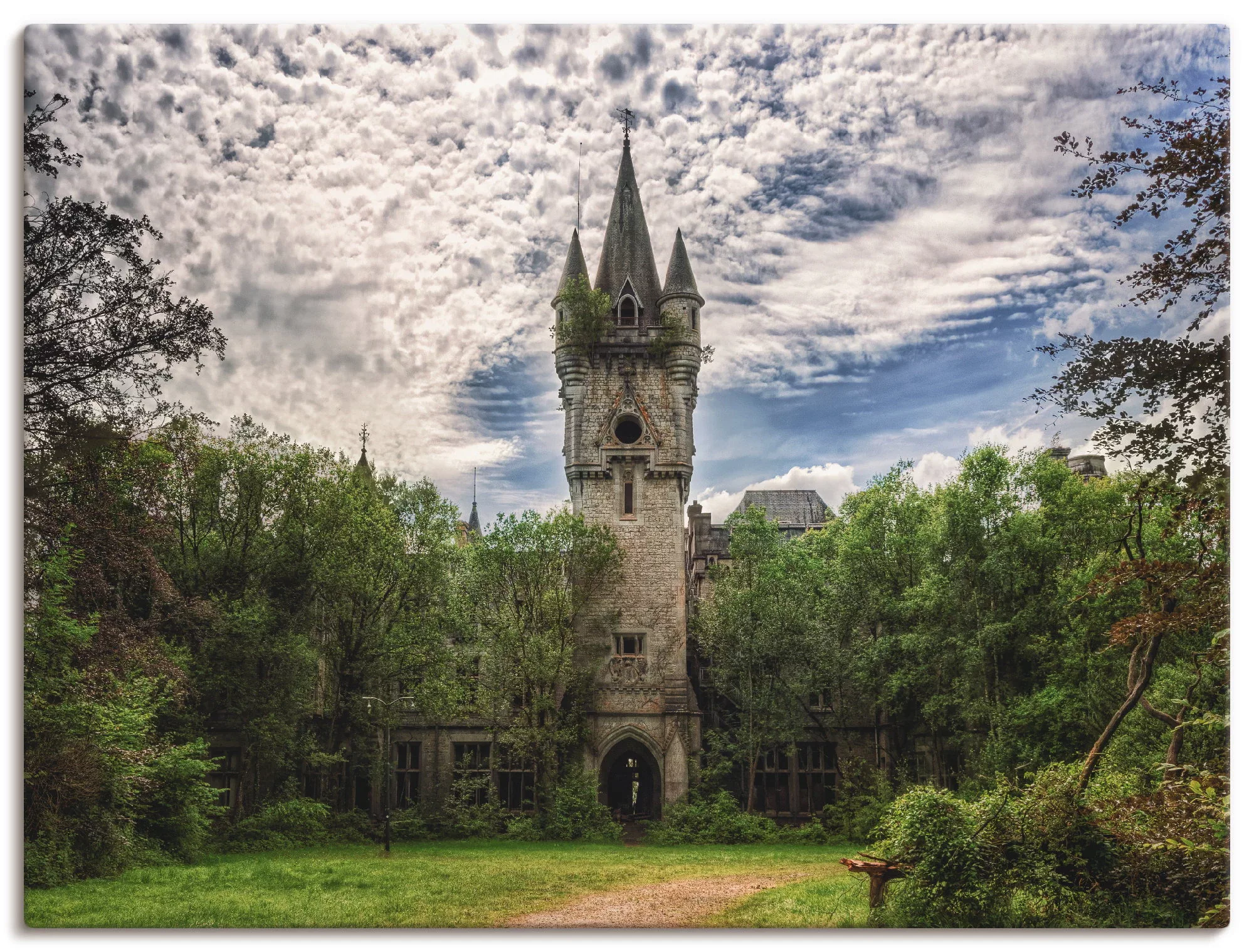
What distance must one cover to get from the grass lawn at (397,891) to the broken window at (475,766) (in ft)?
24.4

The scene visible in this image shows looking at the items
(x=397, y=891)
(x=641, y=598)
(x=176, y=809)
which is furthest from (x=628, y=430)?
(x=397, y=891)

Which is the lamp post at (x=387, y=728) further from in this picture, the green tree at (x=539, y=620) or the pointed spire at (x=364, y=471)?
the pointed spire at (x=364, y=471)

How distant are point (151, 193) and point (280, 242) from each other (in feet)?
5.12

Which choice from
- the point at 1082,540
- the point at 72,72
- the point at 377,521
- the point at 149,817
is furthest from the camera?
the point at 377,521

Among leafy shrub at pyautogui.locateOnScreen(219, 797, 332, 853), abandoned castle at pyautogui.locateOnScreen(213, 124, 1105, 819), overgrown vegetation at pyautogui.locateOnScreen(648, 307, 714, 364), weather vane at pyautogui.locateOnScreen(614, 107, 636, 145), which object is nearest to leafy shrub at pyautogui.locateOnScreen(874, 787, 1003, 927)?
weather vane at pyautogui.locateOnScreen(614, 107, 636, 145)

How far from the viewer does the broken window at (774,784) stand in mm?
26891

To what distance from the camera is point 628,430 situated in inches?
1060

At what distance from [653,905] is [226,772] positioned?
1476cm

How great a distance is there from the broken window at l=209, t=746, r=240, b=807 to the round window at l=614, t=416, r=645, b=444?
11993 mm

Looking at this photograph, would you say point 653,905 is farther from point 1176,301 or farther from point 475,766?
point 475,766

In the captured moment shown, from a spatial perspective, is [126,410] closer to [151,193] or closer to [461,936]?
[151,193]

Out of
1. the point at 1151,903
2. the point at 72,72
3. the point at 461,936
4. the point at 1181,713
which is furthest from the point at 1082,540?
the point at 72,72

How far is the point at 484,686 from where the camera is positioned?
2503cm

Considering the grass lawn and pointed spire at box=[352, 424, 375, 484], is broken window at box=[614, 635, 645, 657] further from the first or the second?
the grass lawn
